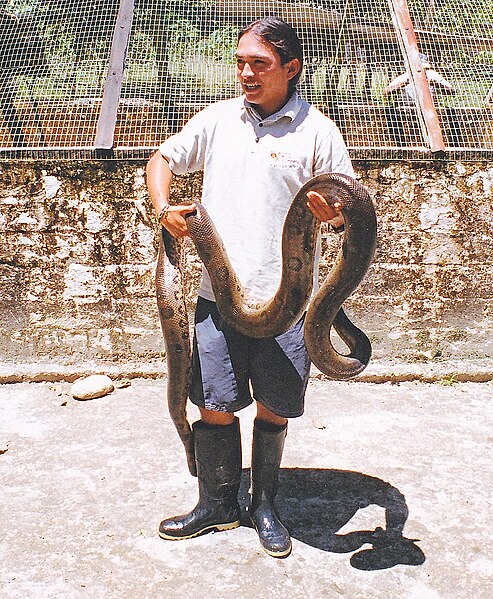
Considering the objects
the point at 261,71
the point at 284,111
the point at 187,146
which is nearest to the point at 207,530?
the point at 187,146

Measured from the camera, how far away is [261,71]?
2.82 m

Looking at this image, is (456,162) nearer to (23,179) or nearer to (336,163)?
(336,163)

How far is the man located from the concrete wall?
203cm

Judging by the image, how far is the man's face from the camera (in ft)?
9.21

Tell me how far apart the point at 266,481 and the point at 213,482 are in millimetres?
254

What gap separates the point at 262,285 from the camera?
296cm

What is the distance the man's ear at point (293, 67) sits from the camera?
2.88 m

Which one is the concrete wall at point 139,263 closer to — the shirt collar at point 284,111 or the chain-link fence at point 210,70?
the chain-link fence at point 210,70

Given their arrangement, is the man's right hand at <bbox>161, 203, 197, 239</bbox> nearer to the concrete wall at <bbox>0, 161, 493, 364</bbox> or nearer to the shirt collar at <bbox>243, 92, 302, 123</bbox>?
the shirt collar at <bbox>243, 92, 302, 123</bbox>

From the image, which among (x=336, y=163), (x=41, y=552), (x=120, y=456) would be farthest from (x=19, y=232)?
(x=336, y=163)

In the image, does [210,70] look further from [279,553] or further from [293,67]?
[279,553]

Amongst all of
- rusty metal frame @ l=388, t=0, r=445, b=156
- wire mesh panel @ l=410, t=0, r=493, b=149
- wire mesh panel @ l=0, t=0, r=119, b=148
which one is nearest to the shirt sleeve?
wire mesh panel @ l=0, t=0, r=119, b=148

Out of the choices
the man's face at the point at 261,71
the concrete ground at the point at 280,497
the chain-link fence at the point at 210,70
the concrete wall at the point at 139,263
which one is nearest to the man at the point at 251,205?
the man's face at the point at 261,71

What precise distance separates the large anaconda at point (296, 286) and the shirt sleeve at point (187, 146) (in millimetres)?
280
